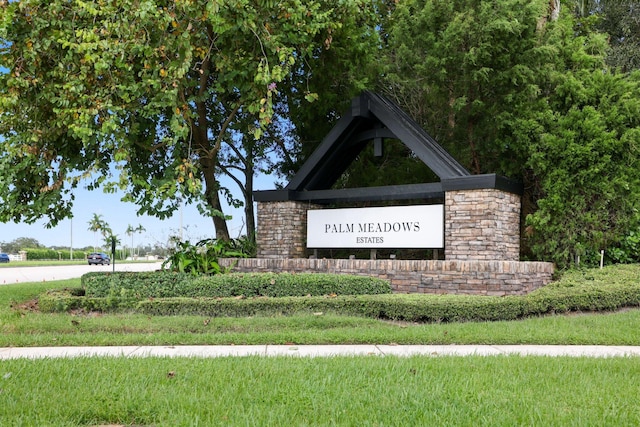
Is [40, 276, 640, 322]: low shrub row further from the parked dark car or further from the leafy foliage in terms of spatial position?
the parked dark car

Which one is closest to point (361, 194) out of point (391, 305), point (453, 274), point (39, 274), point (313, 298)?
point (453, 274)

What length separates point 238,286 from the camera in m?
10.6

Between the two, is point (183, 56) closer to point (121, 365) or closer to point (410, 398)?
point (121, 365)

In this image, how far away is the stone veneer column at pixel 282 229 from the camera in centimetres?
1431

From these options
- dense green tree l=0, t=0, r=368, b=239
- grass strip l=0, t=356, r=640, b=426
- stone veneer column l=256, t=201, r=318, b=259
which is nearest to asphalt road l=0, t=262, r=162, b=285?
dense green tree l=0, t=0, r=368, b=239

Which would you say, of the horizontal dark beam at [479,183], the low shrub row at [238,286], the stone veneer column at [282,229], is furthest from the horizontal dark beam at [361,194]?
the low shrub row at [238,286]

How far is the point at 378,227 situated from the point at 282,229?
279cm

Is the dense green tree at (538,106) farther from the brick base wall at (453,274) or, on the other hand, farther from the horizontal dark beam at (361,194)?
the horizontal dark beam at (361,194)

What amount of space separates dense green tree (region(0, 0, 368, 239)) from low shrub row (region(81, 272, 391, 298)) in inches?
78.9

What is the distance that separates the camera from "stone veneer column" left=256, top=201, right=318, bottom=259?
47.0 feet

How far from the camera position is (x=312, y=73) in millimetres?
15852

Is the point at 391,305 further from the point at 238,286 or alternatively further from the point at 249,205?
the point at 249,205

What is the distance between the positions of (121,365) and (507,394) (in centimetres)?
353

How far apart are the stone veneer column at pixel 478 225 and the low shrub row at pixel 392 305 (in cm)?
174
